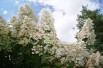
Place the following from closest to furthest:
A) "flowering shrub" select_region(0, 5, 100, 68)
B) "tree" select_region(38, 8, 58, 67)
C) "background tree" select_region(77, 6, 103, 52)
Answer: "flowering shrub" select_region(0, 5, 100, 68), "tree" select_region(38, 8, 58, 67), "background tree" select_region(77, 6, 103, 52)

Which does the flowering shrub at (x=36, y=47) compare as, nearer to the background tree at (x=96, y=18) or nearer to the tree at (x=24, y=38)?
the tree at (x=24, y=38)

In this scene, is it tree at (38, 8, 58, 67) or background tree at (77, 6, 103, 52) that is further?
background tree at (77, 6, 103, 52)

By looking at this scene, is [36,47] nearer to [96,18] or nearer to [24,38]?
[24,38]

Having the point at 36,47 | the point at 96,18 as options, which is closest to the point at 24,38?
the point at 36,47

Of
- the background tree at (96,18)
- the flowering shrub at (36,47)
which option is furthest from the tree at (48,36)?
the background tree at (96,18)

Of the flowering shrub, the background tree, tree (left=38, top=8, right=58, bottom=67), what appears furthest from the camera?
the background tree

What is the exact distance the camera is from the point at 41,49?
292cm

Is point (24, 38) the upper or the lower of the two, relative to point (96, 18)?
lower

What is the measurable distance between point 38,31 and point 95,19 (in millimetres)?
23343

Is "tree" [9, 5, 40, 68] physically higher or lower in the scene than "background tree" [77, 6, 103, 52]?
lower

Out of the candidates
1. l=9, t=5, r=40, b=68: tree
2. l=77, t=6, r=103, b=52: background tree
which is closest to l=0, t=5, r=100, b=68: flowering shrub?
l=9, t=5, r=40, b=68: tree

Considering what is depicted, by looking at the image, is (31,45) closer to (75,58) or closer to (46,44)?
(46,44)

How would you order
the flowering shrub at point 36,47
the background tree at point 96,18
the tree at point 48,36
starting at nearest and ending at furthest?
the flowering shrub at point 36,47, the tree at point 48,36, the background tree at point 96,18

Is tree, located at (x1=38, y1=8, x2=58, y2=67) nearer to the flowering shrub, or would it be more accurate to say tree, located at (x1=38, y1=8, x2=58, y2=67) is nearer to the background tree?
the flowering shrub
